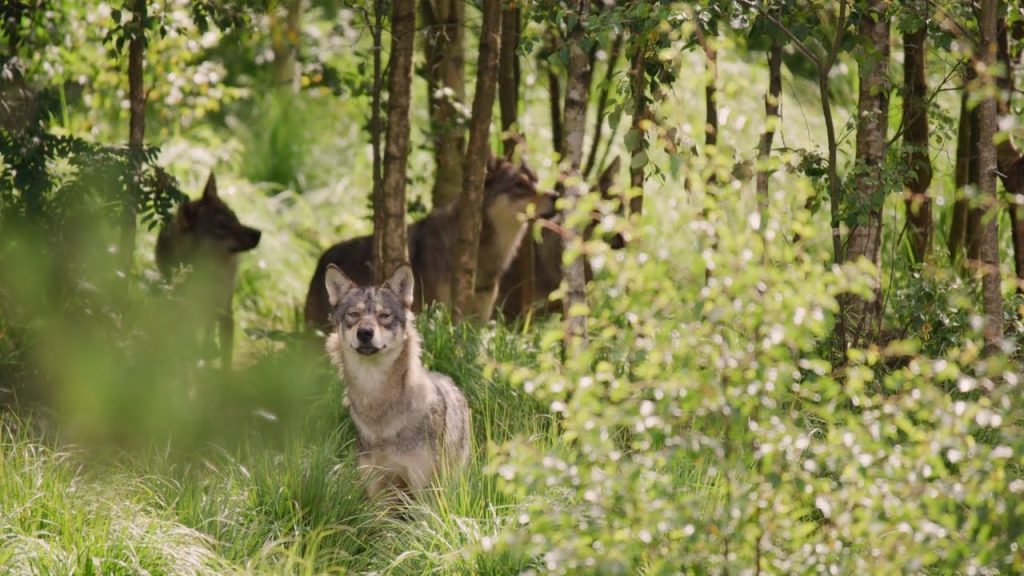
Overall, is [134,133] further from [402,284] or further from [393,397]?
[393,397]

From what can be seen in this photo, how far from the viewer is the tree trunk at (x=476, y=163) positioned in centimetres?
851

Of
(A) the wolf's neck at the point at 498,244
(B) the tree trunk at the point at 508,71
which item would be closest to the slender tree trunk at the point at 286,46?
(B) the tree trunk at the point at 508,71

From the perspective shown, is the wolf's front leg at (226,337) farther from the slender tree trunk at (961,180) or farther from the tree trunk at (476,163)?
the slender tree trunk at (961,180)

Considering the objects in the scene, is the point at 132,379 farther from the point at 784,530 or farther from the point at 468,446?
the point at 784,530

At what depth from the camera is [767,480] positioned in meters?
4.20

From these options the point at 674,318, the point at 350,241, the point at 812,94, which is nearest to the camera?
the point at 674,318

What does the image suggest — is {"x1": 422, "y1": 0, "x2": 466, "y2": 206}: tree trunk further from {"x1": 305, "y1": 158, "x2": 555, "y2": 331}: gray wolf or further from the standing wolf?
the standing wolf

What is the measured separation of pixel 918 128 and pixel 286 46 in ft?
30.5

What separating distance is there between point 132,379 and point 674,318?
15.2 feet

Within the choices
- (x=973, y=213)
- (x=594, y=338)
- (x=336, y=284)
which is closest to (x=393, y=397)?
(x=336, y=284)

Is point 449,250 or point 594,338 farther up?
point 449,250

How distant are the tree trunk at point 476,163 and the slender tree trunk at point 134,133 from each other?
2.15 meters

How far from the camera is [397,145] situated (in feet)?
28.4

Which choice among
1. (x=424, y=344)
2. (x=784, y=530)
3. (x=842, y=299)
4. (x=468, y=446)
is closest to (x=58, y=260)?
(x=424, y=344)
